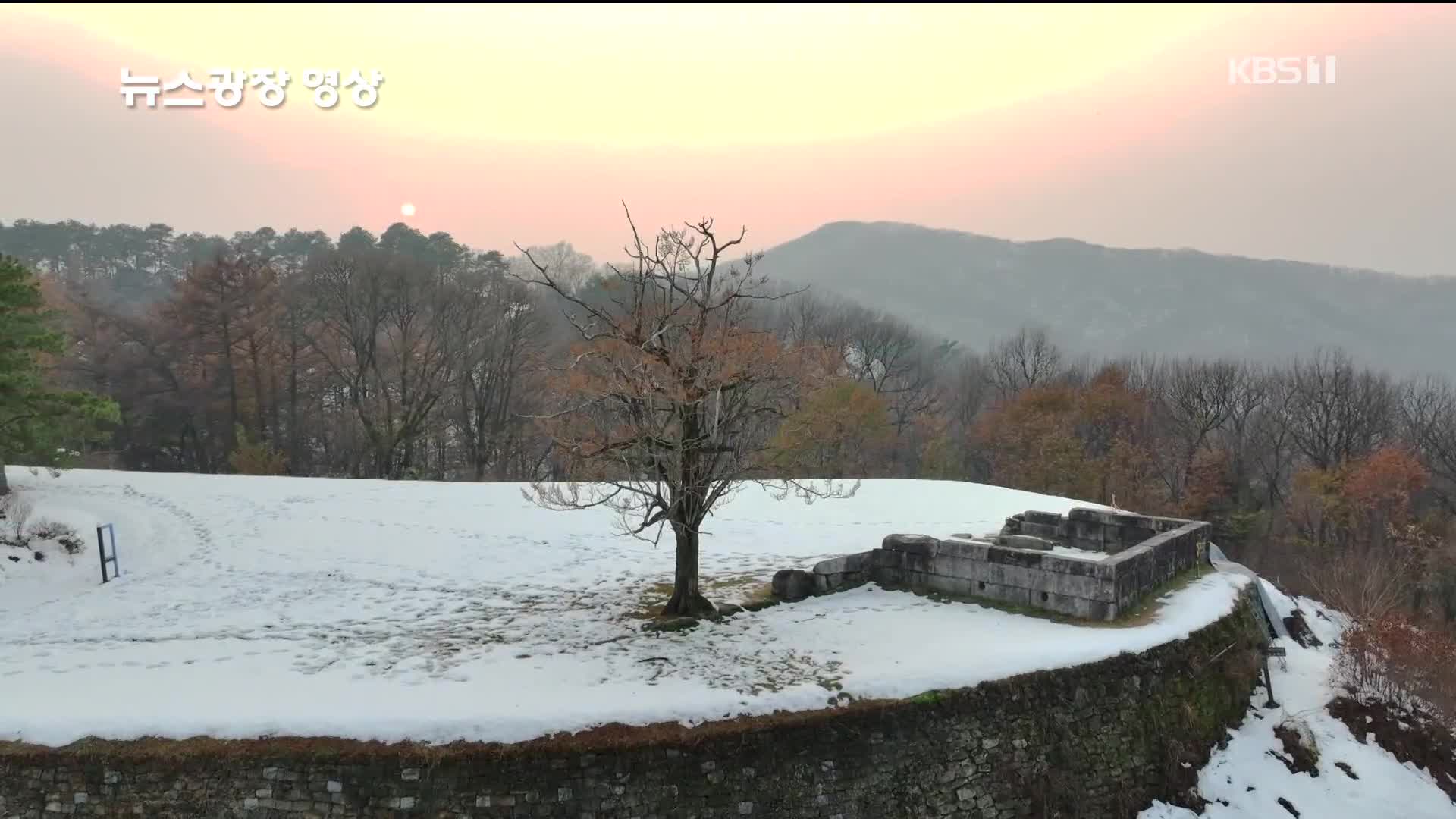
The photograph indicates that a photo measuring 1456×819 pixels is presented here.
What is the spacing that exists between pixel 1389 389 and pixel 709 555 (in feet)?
147

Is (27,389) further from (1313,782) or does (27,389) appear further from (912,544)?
(1313,782)

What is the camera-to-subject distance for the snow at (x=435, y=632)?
7789 millimetres

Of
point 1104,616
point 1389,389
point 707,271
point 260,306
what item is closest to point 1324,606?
point 1104,616

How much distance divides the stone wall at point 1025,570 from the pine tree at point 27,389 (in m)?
16.1

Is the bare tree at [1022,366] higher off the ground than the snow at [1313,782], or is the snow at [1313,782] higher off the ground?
the bare tree at [1022,366]

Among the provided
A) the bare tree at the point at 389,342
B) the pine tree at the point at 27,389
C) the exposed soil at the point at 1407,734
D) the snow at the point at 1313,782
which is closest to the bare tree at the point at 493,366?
the bare tree at the point at 389,342

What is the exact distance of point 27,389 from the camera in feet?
48.8

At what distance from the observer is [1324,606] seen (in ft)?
63.9

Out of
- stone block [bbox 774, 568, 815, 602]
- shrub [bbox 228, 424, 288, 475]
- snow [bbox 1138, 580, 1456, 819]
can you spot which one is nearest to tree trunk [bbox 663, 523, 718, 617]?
stone block [bbox 774, 568, 815, 602]

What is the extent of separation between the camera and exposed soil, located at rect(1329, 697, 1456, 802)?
33.6ft

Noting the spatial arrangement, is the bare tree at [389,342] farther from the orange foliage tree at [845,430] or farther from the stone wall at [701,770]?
the stone wall at [701,770]

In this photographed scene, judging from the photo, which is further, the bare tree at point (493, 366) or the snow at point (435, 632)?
the bare tree at point (493, 366)

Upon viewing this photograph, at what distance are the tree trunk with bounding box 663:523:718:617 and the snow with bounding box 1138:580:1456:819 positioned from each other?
634 cm

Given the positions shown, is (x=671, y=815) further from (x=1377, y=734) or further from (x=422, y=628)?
(x=1377, y=734)
